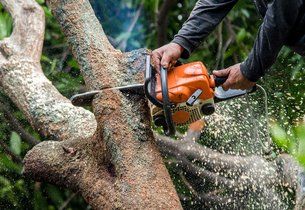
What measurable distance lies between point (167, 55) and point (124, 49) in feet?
6.56

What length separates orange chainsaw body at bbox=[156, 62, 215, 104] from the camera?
194 centimetres

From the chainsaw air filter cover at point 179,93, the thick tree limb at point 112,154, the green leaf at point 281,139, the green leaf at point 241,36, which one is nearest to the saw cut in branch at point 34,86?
the thick tree limb at point 112,154

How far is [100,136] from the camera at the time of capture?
6.57ft

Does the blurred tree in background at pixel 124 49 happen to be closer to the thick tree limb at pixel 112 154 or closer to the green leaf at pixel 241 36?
the green leaf at pixel 241 36

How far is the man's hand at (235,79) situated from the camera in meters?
2.06

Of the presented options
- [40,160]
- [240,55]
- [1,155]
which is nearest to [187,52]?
[40,160]

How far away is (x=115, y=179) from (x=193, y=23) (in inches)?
30.8

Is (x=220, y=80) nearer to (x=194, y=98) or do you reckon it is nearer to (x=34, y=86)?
(x=194, y=98)

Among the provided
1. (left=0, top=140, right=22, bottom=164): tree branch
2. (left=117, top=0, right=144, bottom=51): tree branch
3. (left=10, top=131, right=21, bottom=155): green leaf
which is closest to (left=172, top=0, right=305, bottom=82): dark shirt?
(left=117, top=0, right=144, bottom=51): tree branch

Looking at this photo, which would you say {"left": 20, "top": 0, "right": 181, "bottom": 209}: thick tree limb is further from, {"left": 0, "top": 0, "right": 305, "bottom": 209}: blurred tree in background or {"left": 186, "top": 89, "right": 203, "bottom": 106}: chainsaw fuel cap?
{"left": 0, "top": 0, "right": 305, "bottom": 209}: blurred tree in background

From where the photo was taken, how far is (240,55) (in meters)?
4.11

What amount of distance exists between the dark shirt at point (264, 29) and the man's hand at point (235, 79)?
0.09 feet

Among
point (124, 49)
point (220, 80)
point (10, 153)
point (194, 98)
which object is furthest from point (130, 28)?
point (194, 98)

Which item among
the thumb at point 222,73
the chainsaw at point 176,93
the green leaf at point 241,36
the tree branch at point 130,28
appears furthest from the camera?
the green leaf at point 241,36
